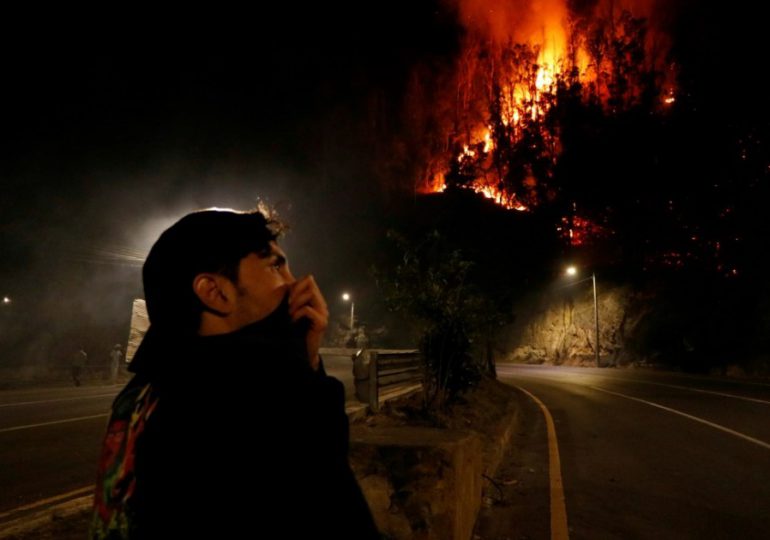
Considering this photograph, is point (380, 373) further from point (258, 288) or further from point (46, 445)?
point (258, 288)

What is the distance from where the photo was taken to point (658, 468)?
23.3 feet

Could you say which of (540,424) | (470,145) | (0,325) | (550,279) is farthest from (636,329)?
(470,145)

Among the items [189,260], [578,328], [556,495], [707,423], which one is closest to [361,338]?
[578,328]

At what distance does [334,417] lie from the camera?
0.90m

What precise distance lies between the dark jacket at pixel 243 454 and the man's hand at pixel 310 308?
0.46 ft

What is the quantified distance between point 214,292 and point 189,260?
10 centimetres

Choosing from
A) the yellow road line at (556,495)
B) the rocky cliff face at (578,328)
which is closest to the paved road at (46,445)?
the yellow road line at (556,495)

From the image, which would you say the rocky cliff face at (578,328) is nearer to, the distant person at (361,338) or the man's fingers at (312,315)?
the distant person at (361,338)

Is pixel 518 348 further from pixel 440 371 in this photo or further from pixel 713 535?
pixel 713 535

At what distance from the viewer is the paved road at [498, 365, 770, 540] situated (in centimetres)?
495

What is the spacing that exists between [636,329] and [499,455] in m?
35.7

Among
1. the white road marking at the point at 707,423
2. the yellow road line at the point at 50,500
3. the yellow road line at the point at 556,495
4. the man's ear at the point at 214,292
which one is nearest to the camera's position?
the man's ear at the point at 214,292

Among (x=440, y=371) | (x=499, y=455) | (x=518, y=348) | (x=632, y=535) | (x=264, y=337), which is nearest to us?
(x=264, y=337)

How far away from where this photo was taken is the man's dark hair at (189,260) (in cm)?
110
